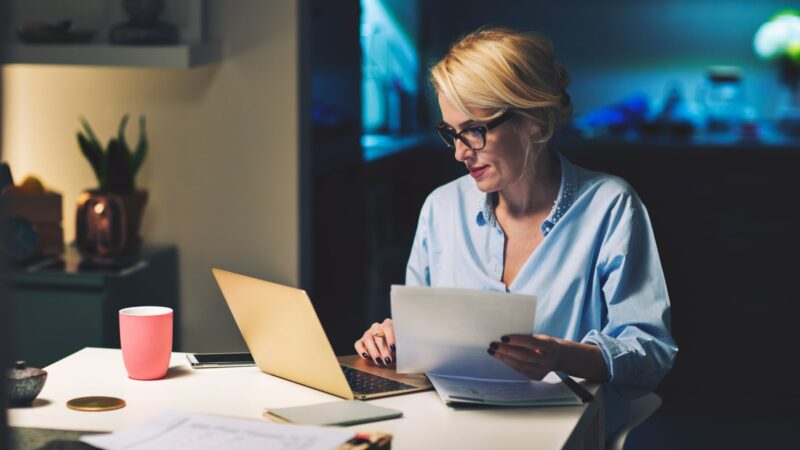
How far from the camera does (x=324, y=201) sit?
11.6 ft

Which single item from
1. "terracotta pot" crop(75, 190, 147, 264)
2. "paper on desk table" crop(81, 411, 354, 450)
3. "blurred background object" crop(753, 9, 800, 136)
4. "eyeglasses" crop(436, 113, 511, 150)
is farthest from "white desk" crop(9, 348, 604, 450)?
"blurred background object" crop(753, 9, 800, 136)

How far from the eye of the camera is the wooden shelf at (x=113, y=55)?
2879mm

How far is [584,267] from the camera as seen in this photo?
1862mm

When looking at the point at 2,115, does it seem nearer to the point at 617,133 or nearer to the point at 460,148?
the point at 460,148

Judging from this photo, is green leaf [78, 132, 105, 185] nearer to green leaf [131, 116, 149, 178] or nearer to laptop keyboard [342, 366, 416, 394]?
green leaf [131, 116, 149, 178]

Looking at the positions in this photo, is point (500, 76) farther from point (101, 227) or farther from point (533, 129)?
point (101, 227)

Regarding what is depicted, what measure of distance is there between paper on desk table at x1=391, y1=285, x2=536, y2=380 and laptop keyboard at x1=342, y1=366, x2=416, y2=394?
3cm

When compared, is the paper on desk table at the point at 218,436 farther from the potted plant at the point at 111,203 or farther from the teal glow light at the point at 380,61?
the teal glow light at the point at 380,61

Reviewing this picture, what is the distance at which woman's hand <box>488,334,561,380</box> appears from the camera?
1.46 m

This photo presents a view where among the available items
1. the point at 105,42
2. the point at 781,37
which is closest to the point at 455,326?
the point at 105,42

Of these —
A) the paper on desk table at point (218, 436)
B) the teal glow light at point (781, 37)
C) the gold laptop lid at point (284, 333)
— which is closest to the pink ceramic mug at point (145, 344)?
the gold laptop lid at point (284, 333)

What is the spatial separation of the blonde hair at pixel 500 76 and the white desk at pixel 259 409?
22.9 inches

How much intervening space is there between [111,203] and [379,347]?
1.55 meters

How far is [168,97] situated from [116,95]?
0.58 feet
